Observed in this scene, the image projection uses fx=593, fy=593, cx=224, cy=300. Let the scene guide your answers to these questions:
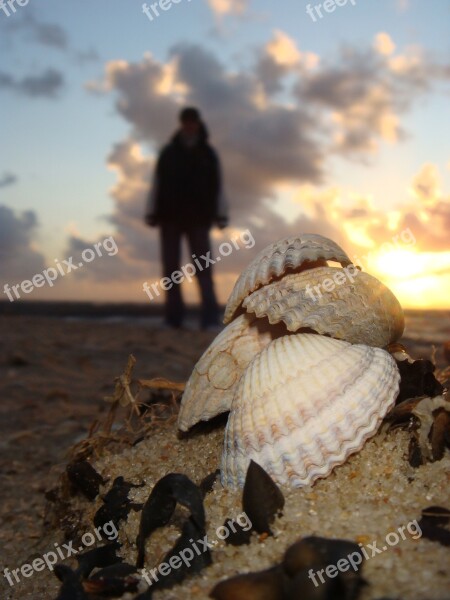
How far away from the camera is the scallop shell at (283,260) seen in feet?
8.58

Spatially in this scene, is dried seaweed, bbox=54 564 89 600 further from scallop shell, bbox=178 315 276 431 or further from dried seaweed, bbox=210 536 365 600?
scallop shell, bbox=178 315 276 431

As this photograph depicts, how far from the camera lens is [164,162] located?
33.1 feet

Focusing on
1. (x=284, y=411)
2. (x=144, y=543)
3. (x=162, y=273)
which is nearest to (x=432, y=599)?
(x=284, y=411)

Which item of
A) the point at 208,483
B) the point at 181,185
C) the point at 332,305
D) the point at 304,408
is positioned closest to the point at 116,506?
the point at 208,483

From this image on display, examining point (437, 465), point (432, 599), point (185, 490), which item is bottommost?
point (432, 599)

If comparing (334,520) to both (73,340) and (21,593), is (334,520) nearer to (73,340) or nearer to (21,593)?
(21,593)

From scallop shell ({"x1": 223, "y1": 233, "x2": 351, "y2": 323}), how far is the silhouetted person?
731 cm

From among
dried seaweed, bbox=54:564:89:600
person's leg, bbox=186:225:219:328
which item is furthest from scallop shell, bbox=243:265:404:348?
person's leg, bbox=186:225:219:328

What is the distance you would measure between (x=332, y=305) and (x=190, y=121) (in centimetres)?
791

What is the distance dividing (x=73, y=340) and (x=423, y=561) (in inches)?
292

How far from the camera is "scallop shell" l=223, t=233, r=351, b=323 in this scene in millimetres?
2615

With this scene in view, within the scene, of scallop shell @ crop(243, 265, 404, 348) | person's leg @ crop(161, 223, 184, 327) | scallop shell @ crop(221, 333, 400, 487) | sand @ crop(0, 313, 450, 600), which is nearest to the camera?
sand @ crop(0, 313, 450, 600)

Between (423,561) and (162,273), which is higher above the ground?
(162,273)

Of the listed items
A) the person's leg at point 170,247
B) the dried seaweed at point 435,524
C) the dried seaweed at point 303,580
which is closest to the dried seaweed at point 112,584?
the dried seaweed at point 303,580
